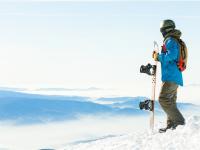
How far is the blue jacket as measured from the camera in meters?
17.0

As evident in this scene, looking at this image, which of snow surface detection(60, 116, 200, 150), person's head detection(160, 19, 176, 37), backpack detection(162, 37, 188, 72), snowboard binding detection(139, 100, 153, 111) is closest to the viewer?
snow surface detection(60, 116, 200, 150)

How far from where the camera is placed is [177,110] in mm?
17578

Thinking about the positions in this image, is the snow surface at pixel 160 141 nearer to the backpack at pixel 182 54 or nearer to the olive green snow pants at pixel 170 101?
the olive green snow pants at pixel 170 101

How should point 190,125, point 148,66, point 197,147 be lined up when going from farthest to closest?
point 148,66
point 190,125
point 197,147

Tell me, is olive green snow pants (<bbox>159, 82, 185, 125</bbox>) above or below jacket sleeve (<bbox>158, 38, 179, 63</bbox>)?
below

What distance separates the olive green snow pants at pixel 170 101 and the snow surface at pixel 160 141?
0.36 meters

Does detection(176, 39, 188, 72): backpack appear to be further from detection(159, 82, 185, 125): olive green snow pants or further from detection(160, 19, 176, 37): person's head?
detection(159, 82, 185, 125): olive green snow pants

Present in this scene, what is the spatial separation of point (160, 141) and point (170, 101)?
1329 millimetres

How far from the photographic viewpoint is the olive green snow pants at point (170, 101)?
17406 mm

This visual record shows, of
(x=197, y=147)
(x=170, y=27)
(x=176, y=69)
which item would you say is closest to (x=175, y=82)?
(x=176, y=69)

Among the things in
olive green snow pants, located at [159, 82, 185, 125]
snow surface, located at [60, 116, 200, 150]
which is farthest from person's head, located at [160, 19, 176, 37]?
snow surface, located at [60, 116, 200, 150]

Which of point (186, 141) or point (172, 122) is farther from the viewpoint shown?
point (172, 122)

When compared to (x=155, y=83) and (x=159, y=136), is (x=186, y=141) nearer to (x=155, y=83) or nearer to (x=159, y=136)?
(x=159, y=136)

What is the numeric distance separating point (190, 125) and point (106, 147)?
87.4 inches
